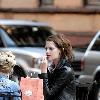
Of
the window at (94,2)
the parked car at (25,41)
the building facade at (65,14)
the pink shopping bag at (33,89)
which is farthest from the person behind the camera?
the window at (94,2)

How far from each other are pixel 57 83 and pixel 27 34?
27.4ft

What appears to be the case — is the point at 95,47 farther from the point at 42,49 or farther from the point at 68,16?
the point at 68,16

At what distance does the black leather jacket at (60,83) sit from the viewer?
4867 mm

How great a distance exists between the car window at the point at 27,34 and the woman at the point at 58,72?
25.0ft

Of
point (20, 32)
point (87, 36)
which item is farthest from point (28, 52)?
point (87, 36)

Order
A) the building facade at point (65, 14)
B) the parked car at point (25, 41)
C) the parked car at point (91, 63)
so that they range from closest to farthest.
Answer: the parked car at point (91, 63) → the parked car at point (25, 41) → the building facade at point (65, 14)

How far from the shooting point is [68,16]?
2056 centimetres

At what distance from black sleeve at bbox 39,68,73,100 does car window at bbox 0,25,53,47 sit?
304 inches

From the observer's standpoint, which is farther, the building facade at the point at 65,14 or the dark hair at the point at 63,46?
the building facade at the point at 65,14

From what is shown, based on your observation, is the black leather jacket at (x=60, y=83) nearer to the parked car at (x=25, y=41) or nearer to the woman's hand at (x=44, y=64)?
the woman's hand at (x=44, y=64)

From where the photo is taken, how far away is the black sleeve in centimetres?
485

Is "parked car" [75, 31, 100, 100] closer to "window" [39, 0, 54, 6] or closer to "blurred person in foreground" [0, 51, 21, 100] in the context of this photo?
"blurred person in foreground" [0, 51, 21, 100]

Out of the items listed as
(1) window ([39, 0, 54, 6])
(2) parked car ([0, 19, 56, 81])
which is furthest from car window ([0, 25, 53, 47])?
(1) window ([39, 0, 54, 6])

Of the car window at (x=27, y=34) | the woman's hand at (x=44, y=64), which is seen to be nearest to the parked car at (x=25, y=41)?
A: the car window at (x=27, y=34)
